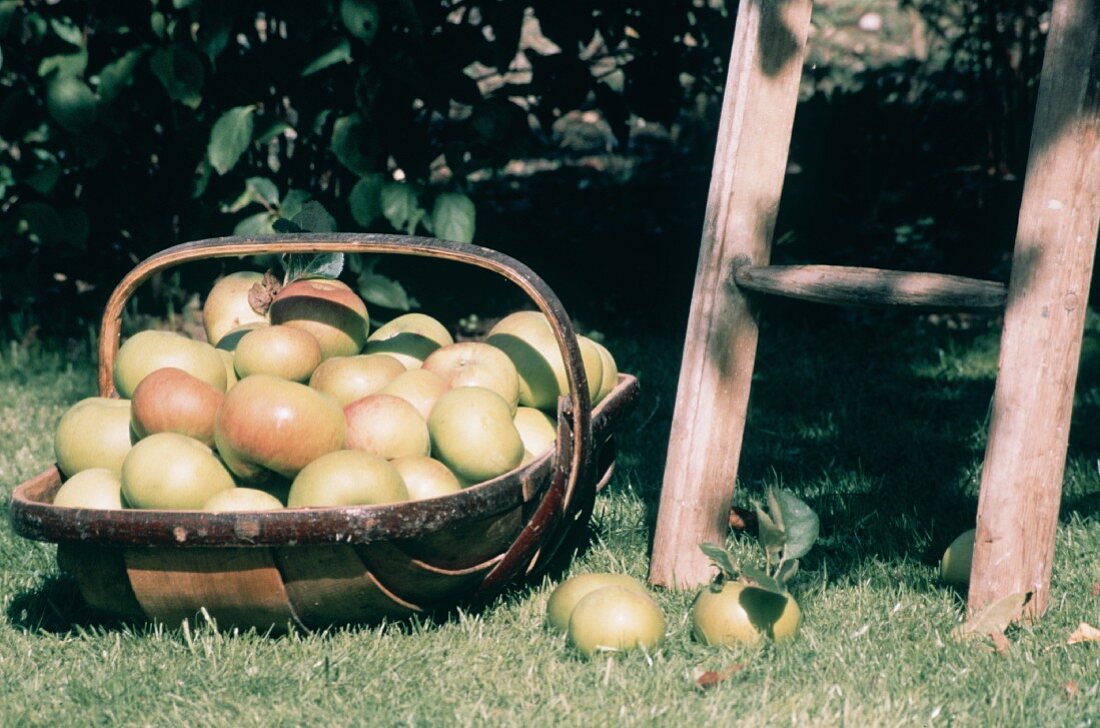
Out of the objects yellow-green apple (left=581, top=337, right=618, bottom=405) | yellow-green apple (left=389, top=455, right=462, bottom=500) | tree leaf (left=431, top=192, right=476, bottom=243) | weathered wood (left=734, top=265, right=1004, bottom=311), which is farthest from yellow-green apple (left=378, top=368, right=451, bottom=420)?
tree leaf (left=431, top=192, right=476, bottom=243)

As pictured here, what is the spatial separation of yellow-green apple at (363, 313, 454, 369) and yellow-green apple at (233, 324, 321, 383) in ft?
0.70

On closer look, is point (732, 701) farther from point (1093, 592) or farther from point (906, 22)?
point (906, 22)

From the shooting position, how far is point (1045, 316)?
195cm

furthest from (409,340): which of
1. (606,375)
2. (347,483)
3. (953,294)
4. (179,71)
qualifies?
(179,71)

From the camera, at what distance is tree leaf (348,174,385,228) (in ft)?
11.5

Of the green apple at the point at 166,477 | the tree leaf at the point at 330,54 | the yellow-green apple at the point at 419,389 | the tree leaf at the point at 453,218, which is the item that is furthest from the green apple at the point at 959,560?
the tree leaf at the point at 330,54

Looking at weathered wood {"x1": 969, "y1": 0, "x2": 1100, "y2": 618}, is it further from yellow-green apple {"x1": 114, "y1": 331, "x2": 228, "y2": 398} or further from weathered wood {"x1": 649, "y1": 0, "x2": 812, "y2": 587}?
yellow-green apple {"x1": 114, "y1": 331, "x2": 228, "y2": 398}

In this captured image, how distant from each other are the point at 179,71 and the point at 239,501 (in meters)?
1.96

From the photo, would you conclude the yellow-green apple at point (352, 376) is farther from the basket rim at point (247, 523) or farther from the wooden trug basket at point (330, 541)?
the basket rim at point (247, 523)

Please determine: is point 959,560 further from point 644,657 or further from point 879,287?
point 644,657

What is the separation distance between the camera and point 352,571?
6.26 feet

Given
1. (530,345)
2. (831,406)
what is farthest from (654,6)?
(530,345)

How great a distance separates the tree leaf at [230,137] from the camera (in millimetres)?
3459

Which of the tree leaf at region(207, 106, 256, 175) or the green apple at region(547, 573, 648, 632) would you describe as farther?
the tree leaf at region(207, 106, 256, 175)
